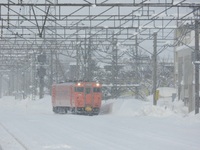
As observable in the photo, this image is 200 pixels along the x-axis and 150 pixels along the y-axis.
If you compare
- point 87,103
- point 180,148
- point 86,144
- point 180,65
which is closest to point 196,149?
point 180,148

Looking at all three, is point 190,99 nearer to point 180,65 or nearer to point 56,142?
point 180,65

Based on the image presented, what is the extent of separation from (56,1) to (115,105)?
2368 centimetres

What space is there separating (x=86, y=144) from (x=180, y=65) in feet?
156

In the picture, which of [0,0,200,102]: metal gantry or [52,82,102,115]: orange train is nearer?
[0,0,200,102]: metal gantry

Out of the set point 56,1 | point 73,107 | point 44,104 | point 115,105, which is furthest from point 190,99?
point 56,1

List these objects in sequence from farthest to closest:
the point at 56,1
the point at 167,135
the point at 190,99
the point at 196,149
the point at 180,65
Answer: the point at 180,65 < the point at 190,99 < the point at 56,1 < the point at 167,135 < the point at 196,149

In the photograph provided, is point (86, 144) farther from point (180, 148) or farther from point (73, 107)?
point (73, 107)

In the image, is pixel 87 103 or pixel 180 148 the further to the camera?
pixel 87 103

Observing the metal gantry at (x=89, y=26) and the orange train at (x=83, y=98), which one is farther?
the orange train at (x=83, y=98)

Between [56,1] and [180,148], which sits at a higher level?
[56,1]

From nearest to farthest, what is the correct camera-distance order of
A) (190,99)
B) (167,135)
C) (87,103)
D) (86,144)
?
(86,144)
(167,135)
(87,103)
(190,99)

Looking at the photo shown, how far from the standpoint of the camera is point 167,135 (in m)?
23.6

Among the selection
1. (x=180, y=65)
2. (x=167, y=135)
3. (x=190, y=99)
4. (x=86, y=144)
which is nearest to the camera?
(x=86, y=144)

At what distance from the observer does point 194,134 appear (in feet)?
78.5
